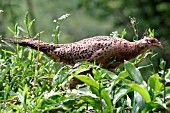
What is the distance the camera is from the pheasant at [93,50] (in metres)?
3.01

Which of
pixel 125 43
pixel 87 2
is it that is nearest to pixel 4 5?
pixel 87 2

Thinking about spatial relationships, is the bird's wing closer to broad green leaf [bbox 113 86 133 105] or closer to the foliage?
→ the foliage

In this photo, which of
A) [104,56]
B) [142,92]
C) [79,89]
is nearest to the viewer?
[142,92]

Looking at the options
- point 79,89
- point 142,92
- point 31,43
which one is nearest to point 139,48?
point 31,43

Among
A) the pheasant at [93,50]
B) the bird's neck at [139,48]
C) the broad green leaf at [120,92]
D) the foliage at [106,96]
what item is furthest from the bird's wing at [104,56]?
the broad green leaf at [120,92]

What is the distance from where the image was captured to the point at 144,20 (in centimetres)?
866

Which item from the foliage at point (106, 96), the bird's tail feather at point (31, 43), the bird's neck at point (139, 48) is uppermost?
the bird's tail feather at point (31, 43)

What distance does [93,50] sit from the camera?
303cm

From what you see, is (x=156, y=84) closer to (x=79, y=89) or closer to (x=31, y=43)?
(x=79, y=89)

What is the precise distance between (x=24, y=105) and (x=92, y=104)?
272 mm

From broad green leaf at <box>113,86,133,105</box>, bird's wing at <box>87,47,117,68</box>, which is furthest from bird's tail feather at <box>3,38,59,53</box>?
broad green leaf at <box>113,86,133,105</box>

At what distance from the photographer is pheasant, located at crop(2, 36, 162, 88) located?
3010 mm

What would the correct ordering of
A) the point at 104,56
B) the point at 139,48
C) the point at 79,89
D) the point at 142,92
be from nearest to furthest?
the point at 142,92
the point at 79,89
the point at 104,56
the point at 139,48

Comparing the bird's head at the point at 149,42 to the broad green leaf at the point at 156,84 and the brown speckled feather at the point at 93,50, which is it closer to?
the brown speckled feather at the point at 93,50
